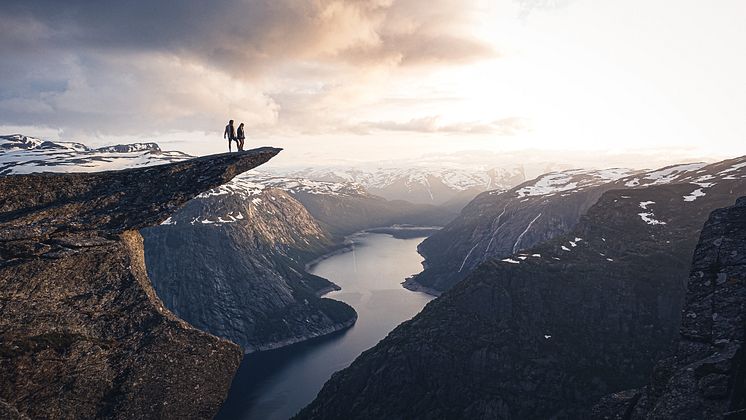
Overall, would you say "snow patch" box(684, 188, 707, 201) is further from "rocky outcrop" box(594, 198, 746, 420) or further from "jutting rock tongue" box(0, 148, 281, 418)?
"jutting rock tongue" box(0, 148, 281, 418)

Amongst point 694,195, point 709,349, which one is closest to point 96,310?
A: point 709,349

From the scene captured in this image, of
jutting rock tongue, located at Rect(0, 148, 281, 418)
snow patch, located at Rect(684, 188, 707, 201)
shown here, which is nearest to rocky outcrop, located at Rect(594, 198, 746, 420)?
jutting rock tongue, located at Rect(0, 148, 281, 418)

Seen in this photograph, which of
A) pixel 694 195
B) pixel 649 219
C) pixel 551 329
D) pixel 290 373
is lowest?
pixel 290 373

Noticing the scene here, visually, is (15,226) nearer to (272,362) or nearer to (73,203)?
(73,203)

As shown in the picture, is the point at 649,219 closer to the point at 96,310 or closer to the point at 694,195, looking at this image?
the point at 694,195

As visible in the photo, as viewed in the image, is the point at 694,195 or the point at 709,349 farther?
the point at 694,195

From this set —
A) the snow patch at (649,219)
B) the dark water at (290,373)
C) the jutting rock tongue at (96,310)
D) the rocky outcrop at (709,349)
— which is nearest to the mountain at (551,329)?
the snow patch at (649,219)

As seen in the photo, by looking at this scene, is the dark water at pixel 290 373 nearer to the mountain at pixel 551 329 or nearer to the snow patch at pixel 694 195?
the mountain at pixel 551 329
